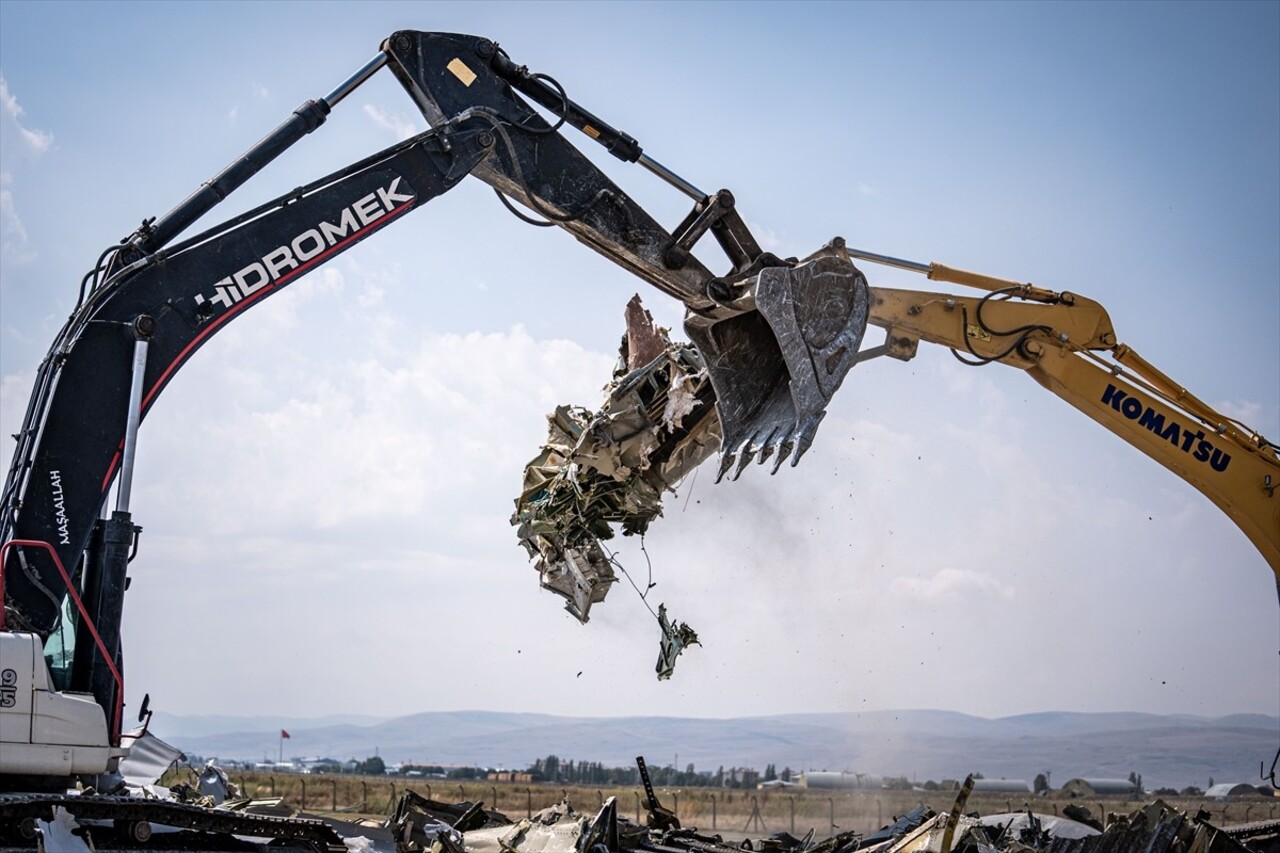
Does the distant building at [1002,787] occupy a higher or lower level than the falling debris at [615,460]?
lower

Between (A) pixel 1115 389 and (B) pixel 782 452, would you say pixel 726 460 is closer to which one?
(B) pixel 782 452

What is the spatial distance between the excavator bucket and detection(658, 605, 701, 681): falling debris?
112 inches

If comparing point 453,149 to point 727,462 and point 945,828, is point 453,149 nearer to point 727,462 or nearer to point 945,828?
point 727,462

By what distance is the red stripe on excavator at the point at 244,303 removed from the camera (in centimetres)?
880

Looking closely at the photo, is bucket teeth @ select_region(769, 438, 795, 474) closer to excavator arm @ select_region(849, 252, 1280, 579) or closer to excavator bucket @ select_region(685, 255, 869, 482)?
excavator bucket @ select_region(685, 255, 869, 482)

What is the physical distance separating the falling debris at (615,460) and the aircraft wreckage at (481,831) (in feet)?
7.54

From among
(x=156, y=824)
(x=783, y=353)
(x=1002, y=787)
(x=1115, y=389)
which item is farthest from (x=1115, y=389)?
(x=1002, y=787)

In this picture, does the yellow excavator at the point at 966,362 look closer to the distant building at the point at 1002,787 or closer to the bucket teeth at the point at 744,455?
the bucket teeth at the point at 744,455

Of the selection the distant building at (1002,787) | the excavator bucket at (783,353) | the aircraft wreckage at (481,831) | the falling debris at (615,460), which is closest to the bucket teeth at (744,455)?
the excavator bucket at (783,353)

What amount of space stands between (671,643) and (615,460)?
1944mm

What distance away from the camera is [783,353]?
1115 cm

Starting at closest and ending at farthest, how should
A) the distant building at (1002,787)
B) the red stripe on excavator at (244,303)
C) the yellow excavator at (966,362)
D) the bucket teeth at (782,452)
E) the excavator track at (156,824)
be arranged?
the excavator track at (156,824)
the red stripe on excavator at (244,303)
the bucket teeth at (782,452)
the yellow excavator at (966,362)
the distant building at (1002,787)

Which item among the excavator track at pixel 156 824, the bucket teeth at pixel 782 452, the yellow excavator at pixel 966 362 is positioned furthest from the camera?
the yellow excavator at pixel 966 362

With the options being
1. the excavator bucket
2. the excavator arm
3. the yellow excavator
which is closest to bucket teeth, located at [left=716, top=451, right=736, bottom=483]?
the excavator bucket
